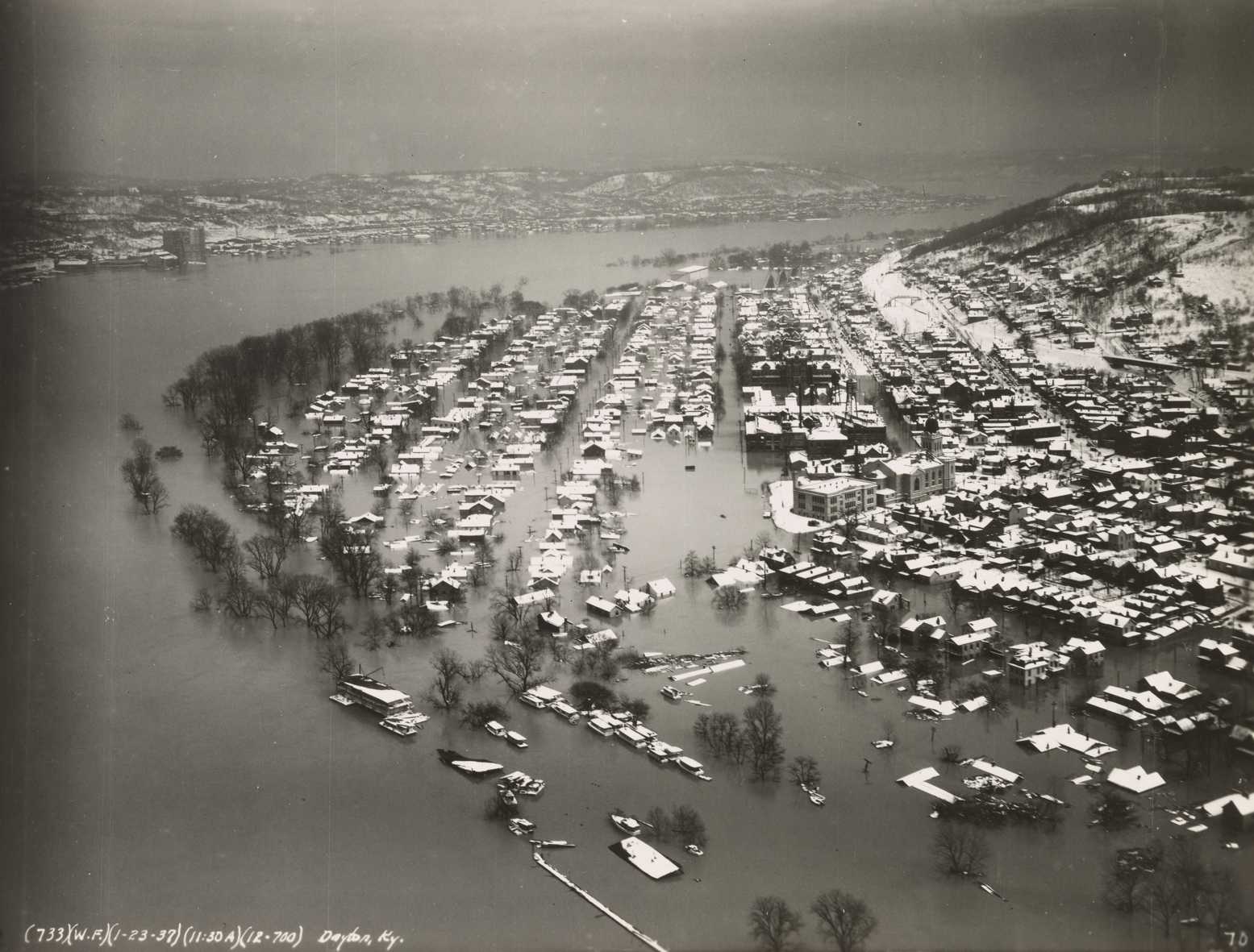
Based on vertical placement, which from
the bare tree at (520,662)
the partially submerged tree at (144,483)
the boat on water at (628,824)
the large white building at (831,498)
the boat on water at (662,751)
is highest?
the large white building at (831,498)

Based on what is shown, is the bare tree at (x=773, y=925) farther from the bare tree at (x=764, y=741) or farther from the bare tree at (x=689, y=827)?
the bare tree at (x=764, y=741)

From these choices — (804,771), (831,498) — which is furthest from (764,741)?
(831,498)

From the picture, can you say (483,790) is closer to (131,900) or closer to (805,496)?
(131,900)

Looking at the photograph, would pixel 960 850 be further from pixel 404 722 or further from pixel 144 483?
pixel 144 483

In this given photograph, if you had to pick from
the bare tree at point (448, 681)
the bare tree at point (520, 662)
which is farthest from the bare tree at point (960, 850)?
the bare tree at point (448, 681)

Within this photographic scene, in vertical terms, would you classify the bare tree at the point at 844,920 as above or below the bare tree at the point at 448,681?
below

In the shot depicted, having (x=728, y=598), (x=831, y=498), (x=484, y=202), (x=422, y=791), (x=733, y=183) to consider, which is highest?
(x=733, y=183)
